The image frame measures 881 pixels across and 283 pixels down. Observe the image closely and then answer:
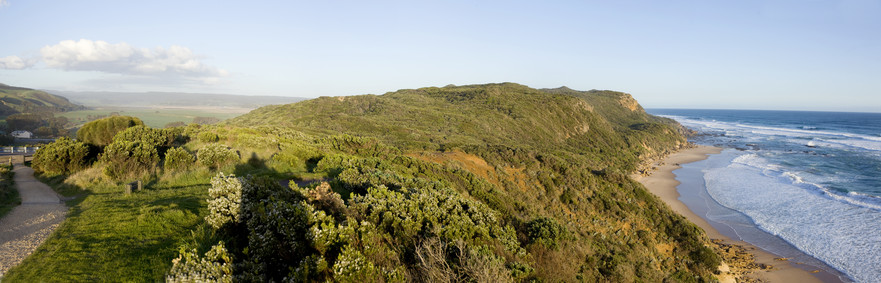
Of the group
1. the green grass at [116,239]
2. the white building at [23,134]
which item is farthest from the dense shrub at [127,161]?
the white building at [23,134]

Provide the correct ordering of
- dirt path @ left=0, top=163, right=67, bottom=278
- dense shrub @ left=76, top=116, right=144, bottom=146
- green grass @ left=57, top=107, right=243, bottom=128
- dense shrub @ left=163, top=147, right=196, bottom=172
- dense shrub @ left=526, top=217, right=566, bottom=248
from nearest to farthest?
dirt path @ left=0, top=163, right=67, bottom=278, dense shrub @ left=526, top=217, right=566, bottom=248, dense shrub @ left=163, top=147, right=196, bottom=172, dense shrub @ left=76, top=116, right=144, bottom=146, green grass @ left=57, top=107, right=243, bottom=128

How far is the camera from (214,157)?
13.7m

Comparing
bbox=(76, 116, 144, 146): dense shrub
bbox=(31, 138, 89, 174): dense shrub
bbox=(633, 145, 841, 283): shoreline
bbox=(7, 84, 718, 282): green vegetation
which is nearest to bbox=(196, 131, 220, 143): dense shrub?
bbox=(7, 84, 718, 282): green vegetation

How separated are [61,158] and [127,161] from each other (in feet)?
11.7

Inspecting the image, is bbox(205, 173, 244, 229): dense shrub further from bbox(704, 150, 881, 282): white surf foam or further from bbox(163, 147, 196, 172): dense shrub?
bbox(704, 150, 881, 282): white surf foam

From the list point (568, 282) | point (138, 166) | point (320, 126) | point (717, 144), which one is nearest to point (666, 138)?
point (717, 144)

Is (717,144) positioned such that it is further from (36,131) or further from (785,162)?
(36,131)

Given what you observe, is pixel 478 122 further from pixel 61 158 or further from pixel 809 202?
pixel 61 158

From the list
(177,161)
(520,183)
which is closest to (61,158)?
(177,161)

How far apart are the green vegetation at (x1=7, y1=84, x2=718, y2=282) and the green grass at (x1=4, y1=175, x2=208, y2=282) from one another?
0.03 m

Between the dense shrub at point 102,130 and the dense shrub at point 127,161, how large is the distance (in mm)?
9871

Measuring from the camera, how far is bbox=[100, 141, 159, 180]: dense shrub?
38.9 ft

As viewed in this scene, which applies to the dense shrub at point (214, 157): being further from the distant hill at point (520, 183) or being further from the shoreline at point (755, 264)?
the shoreline at point (755, 264)

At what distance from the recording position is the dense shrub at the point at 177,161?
42.4 feet
